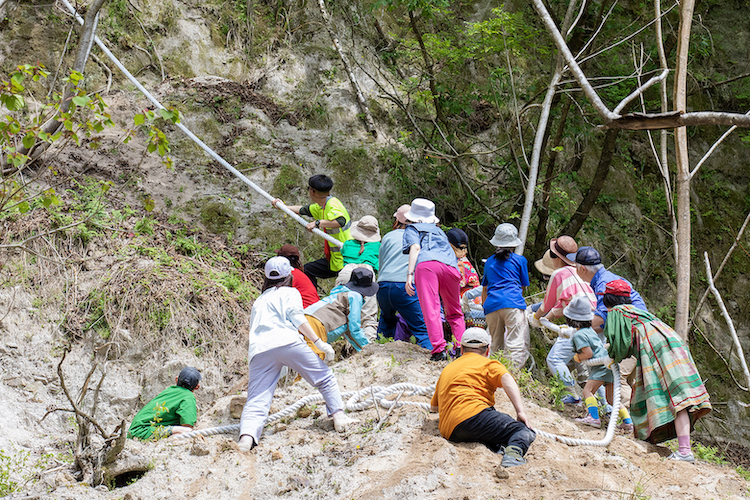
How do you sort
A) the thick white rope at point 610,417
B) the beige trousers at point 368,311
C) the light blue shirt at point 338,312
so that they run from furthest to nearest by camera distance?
the beige trousers at point 368,311 → the light blue shirt at point 338,312 → the thick white rope at point 610,417

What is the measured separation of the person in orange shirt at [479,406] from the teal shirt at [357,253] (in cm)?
A: 282

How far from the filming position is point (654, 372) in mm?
5312

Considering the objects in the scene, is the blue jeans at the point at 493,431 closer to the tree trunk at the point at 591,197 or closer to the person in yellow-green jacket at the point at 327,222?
the person in yellow-green jacket at the point at 327,222

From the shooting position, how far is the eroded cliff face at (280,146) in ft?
31.5

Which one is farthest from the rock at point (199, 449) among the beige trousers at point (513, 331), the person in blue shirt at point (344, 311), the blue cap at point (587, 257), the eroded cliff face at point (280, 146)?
the eroded cliff face at point (280, 146)

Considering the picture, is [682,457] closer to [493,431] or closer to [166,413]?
[493,431]

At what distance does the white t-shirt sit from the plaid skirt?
303 cm

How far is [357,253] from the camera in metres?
7.27

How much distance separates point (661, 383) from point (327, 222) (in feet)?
13.1

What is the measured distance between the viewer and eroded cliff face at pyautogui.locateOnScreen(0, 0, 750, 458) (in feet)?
31.5

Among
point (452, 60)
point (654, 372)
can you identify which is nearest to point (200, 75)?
point (452, 60)

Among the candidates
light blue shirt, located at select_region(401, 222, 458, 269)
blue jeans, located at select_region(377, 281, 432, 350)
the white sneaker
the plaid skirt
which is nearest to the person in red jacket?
blue jeans, located at select_region(377, 281, 432, 350)

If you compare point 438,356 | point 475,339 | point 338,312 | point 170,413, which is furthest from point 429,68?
point 170,413

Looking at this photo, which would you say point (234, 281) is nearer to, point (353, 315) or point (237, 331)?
point (237, 331)
